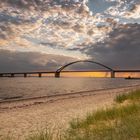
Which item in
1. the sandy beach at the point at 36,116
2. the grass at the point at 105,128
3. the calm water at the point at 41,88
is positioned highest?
the grass at the point at 105,128

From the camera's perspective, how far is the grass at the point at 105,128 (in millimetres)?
8820

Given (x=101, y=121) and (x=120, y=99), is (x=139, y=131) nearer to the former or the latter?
(x=101, y=121)

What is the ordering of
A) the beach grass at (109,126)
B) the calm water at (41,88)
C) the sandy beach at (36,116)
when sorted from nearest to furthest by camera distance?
1. the beach grass at (109,126)
2. the sandy beach at (36,116)
3. the calm water at (41,88)

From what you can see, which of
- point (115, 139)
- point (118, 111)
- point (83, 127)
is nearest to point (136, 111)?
point (118, 111)

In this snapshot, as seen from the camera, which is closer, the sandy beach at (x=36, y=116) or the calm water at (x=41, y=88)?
the sandy beach at (x=36, y=116)

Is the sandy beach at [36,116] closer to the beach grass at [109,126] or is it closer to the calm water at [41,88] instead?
the beach grass at [109,126]

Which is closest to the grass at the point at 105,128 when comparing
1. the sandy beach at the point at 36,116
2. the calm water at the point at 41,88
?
the sandy beach at the point at 36,116

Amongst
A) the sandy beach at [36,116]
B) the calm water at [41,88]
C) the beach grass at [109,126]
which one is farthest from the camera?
the calm water at [41,88]

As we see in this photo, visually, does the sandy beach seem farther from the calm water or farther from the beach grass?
the calm water

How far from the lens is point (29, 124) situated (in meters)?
16.4

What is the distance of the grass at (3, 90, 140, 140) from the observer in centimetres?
882

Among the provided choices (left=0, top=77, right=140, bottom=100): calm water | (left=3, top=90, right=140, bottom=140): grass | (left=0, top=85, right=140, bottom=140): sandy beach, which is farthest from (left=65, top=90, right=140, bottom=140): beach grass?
(left=0, top=77, right=140, bottom=100): calm water

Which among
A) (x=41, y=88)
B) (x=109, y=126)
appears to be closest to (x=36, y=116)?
(x=109, y=126)

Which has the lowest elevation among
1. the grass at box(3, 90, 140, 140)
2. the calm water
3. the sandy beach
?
the calm water
